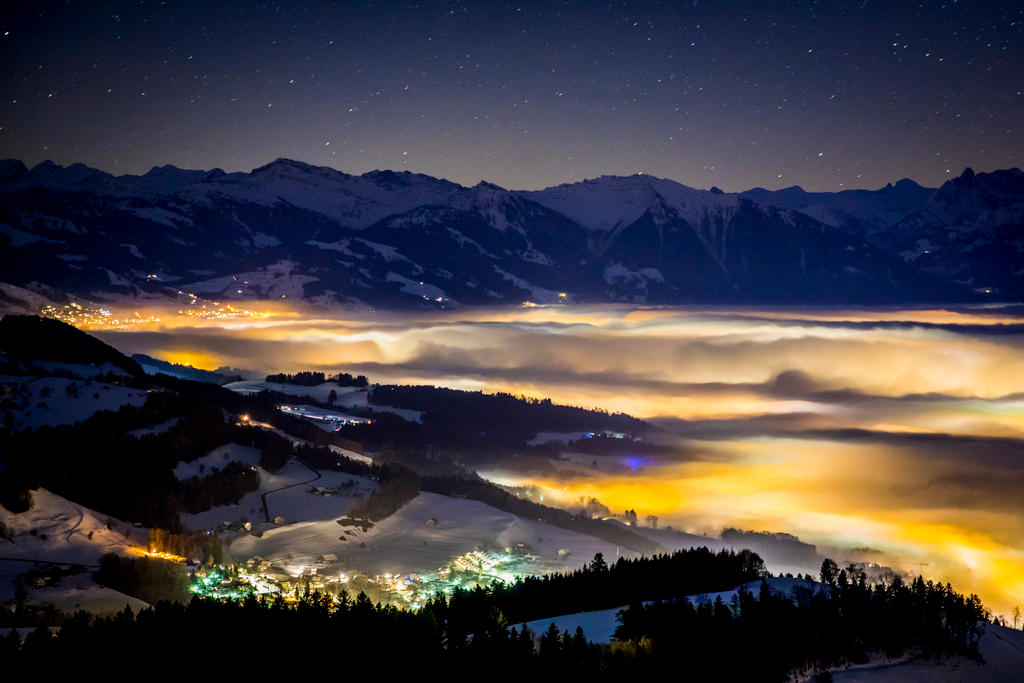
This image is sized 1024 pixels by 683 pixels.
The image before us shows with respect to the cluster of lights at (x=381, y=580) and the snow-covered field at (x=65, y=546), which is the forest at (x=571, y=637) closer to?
the snow-covered field at (x=65, y=546)

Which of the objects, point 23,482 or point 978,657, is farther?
point 23,482

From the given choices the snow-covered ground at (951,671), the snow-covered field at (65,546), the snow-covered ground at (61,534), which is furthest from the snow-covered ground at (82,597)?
the snow-covered ground at (951,671)

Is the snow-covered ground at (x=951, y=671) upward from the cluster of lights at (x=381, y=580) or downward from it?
upward

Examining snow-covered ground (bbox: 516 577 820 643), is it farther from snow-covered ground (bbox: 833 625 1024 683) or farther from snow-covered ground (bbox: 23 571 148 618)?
snow-covered ground (bbox: 23 571 148 618)

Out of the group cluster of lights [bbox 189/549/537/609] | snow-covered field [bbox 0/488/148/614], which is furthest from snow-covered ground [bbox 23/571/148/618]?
cluster of lights [bbox 189/549/537/609]

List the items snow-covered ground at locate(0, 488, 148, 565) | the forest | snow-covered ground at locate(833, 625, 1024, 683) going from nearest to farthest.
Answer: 1. snow-covered ground at locate(833, 625, 1024, 683)
2. the forest
3. snow-covered ground at locate(0, 488, 148, 565)

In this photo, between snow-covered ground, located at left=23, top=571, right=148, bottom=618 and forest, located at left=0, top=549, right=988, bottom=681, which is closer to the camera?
forest, located at left=0, top=549, right=988, bottom=681

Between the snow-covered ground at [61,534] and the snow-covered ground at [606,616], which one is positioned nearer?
the snow-covered ground at [606,616]

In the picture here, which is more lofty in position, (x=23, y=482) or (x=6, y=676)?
(x=23, y=482)

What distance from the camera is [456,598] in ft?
439

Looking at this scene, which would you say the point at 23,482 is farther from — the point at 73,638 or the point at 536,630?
the point at 536,630

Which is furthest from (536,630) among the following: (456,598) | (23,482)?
(23,482)

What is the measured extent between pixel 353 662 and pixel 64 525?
76.0 metres

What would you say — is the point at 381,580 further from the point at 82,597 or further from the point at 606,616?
the point at 606,616
